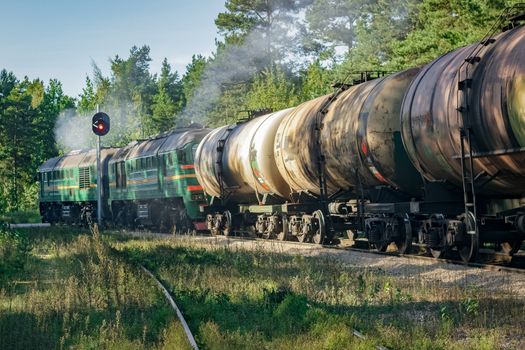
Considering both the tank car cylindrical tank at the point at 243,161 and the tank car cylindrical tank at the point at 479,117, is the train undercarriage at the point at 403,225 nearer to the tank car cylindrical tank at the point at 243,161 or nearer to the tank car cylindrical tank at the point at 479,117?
the tank car cylindrical tank at the point at 479,117

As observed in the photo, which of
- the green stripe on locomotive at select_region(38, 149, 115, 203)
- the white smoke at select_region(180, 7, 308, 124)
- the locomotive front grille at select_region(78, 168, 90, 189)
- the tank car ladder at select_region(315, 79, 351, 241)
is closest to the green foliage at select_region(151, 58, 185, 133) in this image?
the white smoke at select_region(180, 7, 308, 124)

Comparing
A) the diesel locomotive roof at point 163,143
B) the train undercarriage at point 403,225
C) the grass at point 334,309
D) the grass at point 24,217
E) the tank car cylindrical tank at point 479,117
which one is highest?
the diesel locomotive roof at point 163,143

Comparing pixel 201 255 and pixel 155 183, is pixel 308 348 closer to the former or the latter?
pixel 201 255

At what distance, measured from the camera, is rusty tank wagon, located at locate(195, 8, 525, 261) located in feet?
38.9

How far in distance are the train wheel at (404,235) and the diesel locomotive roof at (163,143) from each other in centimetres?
1340

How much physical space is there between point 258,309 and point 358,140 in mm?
6600

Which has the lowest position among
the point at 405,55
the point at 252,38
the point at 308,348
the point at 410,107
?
the point at 308,348

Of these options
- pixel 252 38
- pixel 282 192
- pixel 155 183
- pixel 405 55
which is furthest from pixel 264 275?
pixel 252 38

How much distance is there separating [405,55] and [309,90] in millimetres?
20394

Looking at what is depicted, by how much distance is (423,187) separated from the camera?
1464 cm

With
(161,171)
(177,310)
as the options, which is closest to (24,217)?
(161,171)

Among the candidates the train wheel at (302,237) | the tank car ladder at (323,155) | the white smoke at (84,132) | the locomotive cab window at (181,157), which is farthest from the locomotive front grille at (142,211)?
the white smoke at (84,132)

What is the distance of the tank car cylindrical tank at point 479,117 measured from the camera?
36.7 ft

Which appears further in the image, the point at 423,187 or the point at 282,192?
the point at 282,192
